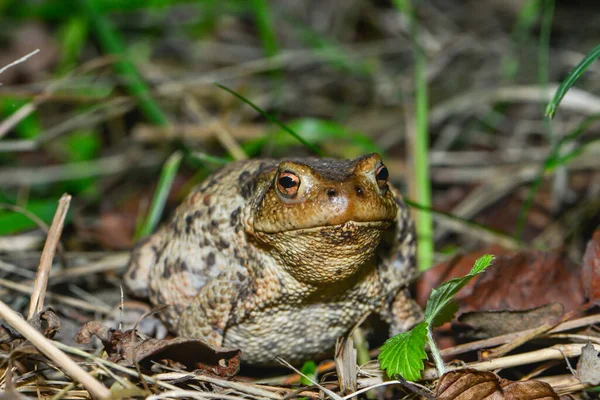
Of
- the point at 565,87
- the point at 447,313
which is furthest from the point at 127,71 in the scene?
the point at 565,87

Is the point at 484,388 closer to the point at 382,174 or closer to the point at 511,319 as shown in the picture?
the point at 511,319

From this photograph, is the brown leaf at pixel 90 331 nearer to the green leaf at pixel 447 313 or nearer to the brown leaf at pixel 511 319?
the green leaf at pixel 447 313

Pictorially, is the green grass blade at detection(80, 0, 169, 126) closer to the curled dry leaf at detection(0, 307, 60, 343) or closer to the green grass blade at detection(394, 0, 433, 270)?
the green grass blade at detection(394, 0, 433, 270)

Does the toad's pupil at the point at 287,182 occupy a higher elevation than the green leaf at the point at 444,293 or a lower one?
higher

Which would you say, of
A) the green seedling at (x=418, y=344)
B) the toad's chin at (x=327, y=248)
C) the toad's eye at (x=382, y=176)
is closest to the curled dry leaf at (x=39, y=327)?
the toad's chin at (x=327, y=248)

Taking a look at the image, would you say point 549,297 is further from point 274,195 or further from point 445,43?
point 445,43
